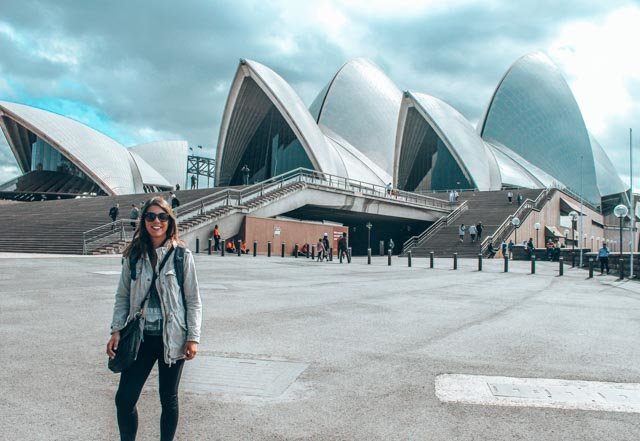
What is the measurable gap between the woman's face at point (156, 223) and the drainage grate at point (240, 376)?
1540mm

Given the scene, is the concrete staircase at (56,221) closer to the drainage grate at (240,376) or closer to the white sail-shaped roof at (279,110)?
the white sail-shaped roof at (279,110)

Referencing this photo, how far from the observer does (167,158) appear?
7556 centimetres

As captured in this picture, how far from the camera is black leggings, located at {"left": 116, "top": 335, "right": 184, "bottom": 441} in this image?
283 centimetres

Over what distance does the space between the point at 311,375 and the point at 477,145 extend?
59861 mm

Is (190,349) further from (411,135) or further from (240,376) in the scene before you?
(411,135)

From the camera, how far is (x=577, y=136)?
71.9 meters

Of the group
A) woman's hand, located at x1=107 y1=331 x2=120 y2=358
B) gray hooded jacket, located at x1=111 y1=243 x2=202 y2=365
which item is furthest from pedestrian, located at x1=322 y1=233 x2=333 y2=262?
woman's hand, located at x1=107 y1=331 x2=120 y2=358

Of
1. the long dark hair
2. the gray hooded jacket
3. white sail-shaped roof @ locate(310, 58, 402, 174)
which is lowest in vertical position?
the gray hooded jacket

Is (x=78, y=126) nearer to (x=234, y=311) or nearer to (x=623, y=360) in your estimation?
(x=234, y=311)

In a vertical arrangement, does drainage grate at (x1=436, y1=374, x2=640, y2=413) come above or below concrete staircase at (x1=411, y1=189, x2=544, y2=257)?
below

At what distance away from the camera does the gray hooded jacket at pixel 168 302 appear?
2.89 metres

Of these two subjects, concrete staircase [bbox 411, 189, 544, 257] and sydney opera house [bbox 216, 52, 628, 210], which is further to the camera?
sydney opera house [bbox 216, 52, 628, 210]

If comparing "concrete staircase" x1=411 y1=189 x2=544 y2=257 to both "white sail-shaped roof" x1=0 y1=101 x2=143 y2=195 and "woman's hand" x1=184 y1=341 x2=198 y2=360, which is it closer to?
"woman's hand" x1=184 y1=341 x2=198 y2=360

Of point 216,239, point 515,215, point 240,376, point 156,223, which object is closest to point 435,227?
point 515,215
